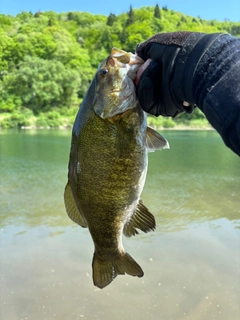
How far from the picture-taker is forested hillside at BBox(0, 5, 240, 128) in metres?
60.5

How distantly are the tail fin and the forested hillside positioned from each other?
179 ft

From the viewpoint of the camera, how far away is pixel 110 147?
213cm

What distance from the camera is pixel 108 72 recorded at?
2.13m

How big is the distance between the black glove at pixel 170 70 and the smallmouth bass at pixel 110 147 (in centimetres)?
12

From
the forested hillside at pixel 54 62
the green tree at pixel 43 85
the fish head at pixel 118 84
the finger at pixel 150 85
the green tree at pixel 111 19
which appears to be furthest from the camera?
the green tree at pixel 111 19

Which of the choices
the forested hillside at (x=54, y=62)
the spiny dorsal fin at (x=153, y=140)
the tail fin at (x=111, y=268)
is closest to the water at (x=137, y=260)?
the tail fin at (x=111, y=268)

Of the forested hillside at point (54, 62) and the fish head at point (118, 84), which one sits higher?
the fish head at point (118, 84)

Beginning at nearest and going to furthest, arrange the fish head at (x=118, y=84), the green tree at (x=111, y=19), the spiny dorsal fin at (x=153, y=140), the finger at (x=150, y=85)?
the finger at (x=150, y=85) < the fish head at (x=118, y=84) < the spiny dorsal fin at (x=153, y=140) < the green tree at (x=111, y=19)

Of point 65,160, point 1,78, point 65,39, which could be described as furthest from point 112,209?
point 65,39

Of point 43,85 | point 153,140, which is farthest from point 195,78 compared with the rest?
point 43,85

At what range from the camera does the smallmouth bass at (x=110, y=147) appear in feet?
6.91

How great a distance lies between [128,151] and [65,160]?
58.5ft

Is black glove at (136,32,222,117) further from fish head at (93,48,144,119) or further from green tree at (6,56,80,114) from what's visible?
green tree at (6,56,80,114)

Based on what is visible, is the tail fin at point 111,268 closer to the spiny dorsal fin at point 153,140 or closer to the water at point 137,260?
the spiny dorsal fin at point 153,140
